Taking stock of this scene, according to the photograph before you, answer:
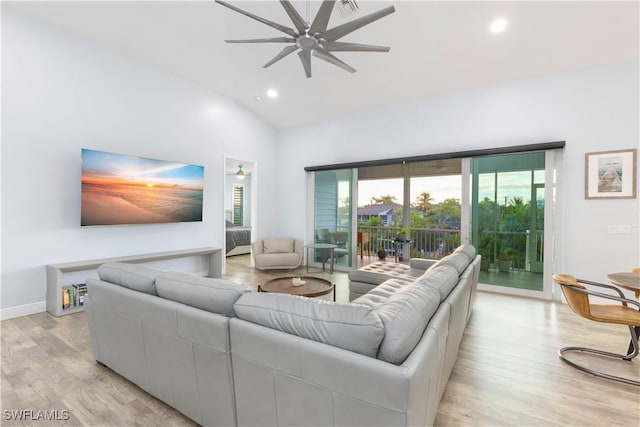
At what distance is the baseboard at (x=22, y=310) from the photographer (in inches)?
131

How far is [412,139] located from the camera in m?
5.27

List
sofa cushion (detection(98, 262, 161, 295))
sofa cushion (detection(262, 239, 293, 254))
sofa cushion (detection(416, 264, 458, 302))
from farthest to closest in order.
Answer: sofa cushion (detection(262, 239, 293, 254)) < sofa cushion (detection(98, 262, 161, 295)) < sofa cushion (detection(416, 264, 458, 302))

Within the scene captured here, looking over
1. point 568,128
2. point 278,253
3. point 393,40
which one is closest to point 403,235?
point 278,253

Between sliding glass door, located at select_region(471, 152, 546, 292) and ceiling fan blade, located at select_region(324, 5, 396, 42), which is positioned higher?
ceiling fan blade, located at select_region(324, 5, 396, 42)

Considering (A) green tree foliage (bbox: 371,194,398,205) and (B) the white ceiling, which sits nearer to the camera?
(B) the white ceiling

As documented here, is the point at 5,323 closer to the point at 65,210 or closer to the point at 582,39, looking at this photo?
the point at 65,210

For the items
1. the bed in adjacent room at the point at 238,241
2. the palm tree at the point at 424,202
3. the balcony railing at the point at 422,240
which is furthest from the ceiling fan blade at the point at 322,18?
the bed in adjacent room at the point at 238,241

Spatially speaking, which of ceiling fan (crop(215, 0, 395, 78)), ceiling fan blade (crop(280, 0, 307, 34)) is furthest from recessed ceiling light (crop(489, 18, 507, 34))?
ceiling fan blade (crop(280, 0, 307, 34))

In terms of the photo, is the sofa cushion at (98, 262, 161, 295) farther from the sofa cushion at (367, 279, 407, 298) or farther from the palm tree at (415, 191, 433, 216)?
the palm tree at (415, 191, 433, 216)

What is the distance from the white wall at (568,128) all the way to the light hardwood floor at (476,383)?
3.94 ft

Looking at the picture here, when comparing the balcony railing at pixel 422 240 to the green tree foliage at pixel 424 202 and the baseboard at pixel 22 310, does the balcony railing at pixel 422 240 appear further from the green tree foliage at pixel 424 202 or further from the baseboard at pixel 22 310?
the baseboard at pixel 22 310

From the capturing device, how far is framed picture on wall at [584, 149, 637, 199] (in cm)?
366

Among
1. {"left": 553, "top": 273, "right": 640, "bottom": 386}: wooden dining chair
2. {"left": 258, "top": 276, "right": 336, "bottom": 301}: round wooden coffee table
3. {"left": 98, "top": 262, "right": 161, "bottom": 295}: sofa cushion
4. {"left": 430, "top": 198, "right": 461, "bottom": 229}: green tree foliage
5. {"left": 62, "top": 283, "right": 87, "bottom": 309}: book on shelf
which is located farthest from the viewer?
{"left": 430, "top": 198, "right": 461, "bottom": 229}: green tree foliage

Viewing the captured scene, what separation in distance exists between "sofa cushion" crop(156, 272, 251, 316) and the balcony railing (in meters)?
4.60
